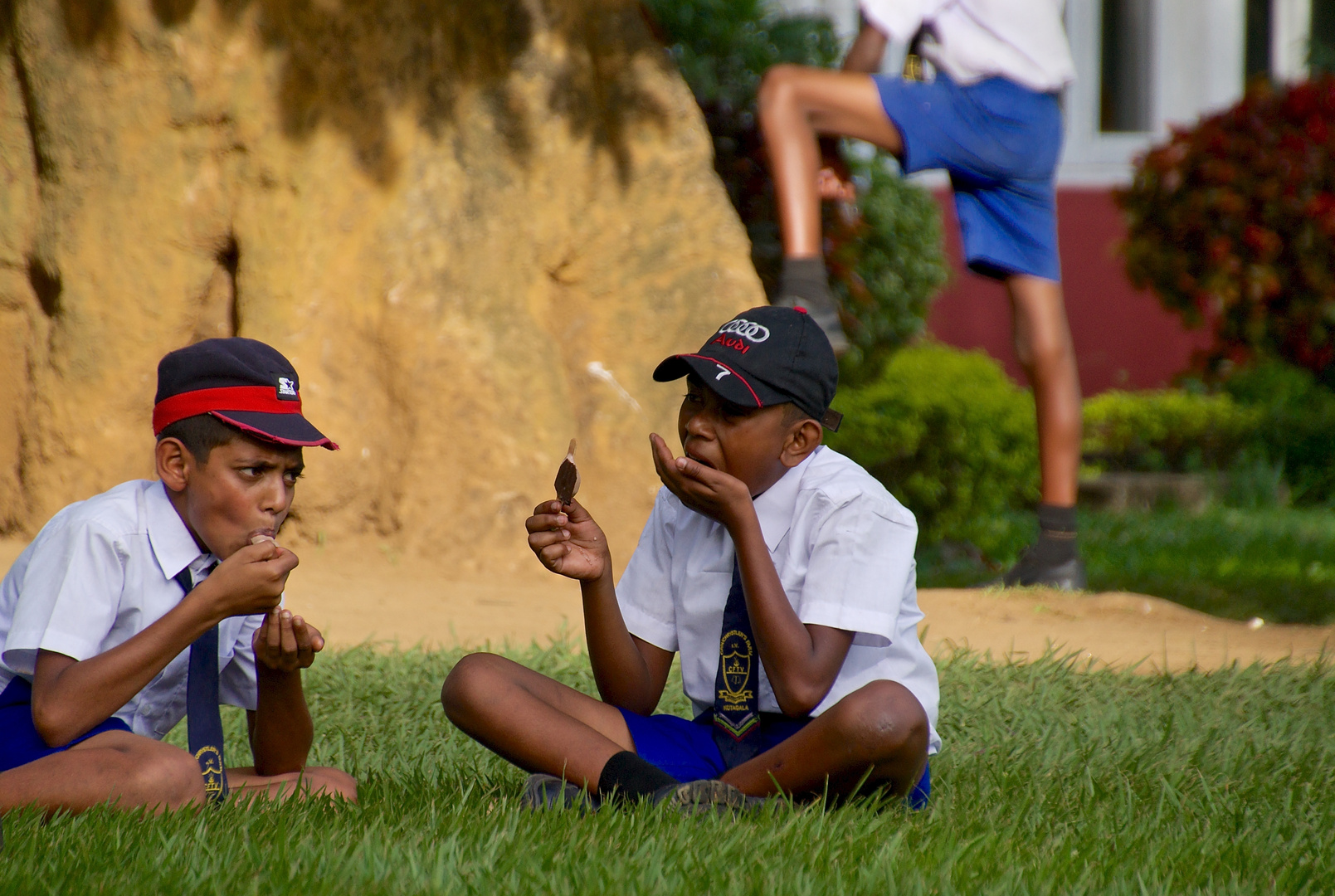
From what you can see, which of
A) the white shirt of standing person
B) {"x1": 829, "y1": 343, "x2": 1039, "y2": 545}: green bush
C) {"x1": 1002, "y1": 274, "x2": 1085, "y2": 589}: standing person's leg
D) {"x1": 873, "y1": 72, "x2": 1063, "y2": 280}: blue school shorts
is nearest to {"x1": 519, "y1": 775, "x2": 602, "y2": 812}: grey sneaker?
{"x1": 873, "y1": 72, "x2": 1063, "y2": 280}: blue school shorts

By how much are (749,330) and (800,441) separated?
0.25 meters

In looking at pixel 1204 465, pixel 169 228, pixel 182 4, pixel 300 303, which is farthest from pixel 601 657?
pixel 1204 465

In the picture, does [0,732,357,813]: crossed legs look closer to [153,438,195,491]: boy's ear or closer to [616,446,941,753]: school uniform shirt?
[153,438,195,491]: boy's ear

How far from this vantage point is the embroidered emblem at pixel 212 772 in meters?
2.47

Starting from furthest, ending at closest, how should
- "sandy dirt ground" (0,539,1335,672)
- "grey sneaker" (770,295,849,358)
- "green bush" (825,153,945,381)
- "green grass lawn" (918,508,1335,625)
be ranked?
"green bush" (825,153,945,381) < "green grass lawn" (918,508,1335,625) < "grey sneaker" (770,295,849,358) < "sandy dirt ground" (0,539,1335,672)

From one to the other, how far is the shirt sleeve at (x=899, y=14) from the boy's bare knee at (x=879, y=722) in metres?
3.12

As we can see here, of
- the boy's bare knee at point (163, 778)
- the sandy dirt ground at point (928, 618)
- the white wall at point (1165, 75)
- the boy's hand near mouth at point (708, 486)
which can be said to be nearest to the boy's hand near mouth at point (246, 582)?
the boy's bare knee at point (163, 778)

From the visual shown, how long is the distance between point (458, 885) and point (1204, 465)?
7.99 m

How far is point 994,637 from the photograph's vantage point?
441 centimetres

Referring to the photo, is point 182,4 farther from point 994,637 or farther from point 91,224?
point 994,637

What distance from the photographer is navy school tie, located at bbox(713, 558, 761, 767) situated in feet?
8.60

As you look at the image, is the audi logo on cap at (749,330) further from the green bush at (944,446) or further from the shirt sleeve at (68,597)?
the green bush at (944,446)

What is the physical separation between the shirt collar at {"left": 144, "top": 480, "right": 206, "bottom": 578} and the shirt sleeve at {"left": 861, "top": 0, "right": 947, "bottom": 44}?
3.29 m

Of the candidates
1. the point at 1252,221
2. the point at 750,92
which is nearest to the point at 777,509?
the point at 750,92
